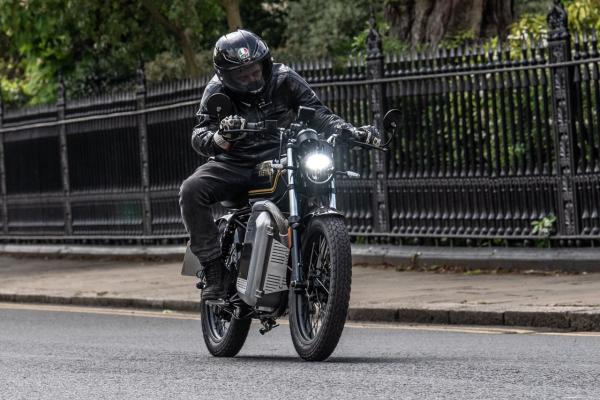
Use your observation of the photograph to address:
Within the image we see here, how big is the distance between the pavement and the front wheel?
117 inches

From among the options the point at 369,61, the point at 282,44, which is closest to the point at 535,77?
the point at 369,61

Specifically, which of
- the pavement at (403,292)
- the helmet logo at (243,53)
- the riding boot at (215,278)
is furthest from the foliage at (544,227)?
the helmet logo at (243,53)

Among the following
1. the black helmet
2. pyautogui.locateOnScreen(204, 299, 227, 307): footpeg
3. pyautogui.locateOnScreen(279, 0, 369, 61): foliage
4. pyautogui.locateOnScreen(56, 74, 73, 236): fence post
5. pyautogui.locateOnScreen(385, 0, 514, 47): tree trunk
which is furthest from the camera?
pyautogui.locateOnScreen(279, 0, 369, 61): foliage

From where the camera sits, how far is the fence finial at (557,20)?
49.0 feet

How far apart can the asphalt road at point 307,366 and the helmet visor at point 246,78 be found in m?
1.65

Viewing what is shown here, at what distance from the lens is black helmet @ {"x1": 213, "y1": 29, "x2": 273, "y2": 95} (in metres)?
9.27

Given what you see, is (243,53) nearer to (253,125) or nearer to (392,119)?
(253,125)

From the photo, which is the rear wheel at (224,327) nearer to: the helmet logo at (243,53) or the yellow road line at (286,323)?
the helmet logo at (243,53)

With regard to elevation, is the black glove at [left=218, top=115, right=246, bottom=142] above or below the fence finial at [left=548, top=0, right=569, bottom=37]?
below

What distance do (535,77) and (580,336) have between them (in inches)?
197

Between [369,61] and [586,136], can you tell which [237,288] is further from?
[369,61]

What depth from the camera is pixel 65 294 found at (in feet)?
55.3

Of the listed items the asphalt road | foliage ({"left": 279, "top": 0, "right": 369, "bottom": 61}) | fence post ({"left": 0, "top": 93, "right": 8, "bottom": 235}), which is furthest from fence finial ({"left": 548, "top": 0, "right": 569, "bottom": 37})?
foliage ({"left": 279, "top": 0, "right": 369, "bottom": 61})

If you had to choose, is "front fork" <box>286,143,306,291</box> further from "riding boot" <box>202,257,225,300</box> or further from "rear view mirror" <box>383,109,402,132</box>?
"riding boot" <box>202,257,225,300</box>
